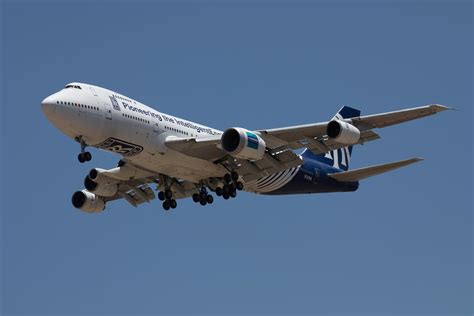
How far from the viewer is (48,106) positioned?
4750 centimetres

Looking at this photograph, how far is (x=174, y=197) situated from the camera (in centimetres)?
5716

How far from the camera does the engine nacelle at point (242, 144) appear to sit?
1939 inches

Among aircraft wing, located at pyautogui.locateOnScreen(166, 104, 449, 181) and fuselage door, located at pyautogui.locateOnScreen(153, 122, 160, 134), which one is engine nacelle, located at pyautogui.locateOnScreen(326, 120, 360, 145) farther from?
fuselage door, located at pyautogui.locateOnScreen(153, 122, 160, 134)

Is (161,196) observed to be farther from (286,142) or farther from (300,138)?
(300,138)

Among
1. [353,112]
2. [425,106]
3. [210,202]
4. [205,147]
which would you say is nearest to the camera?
[425,106]

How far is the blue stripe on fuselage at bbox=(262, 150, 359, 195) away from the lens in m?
56.6

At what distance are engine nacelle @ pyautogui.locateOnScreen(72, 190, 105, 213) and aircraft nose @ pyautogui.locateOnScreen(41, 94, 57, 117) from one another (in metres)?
12.0

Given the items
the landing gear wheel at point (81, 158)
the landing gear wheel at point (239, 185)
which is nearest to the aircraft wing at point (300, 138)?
the landing gear wheel at point (239, 185)

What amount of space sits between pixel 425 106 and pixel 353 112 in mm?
14695

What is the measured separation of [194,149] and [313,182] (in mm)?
9143

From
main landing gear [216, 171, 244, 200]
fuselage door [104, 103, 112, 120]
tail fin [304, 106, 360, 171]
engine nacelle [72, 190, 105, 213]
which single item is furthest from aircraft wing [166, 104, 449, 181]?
engine nacelle [72, 190, 105, 213]

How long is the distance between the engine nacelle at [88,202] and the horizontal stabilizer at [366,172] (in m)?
13.6

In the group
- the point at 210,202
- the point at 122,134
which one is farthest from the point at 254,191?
the point at 122,134

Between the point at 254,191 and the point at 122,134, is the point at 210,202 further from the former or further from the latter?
the point at 122,134
